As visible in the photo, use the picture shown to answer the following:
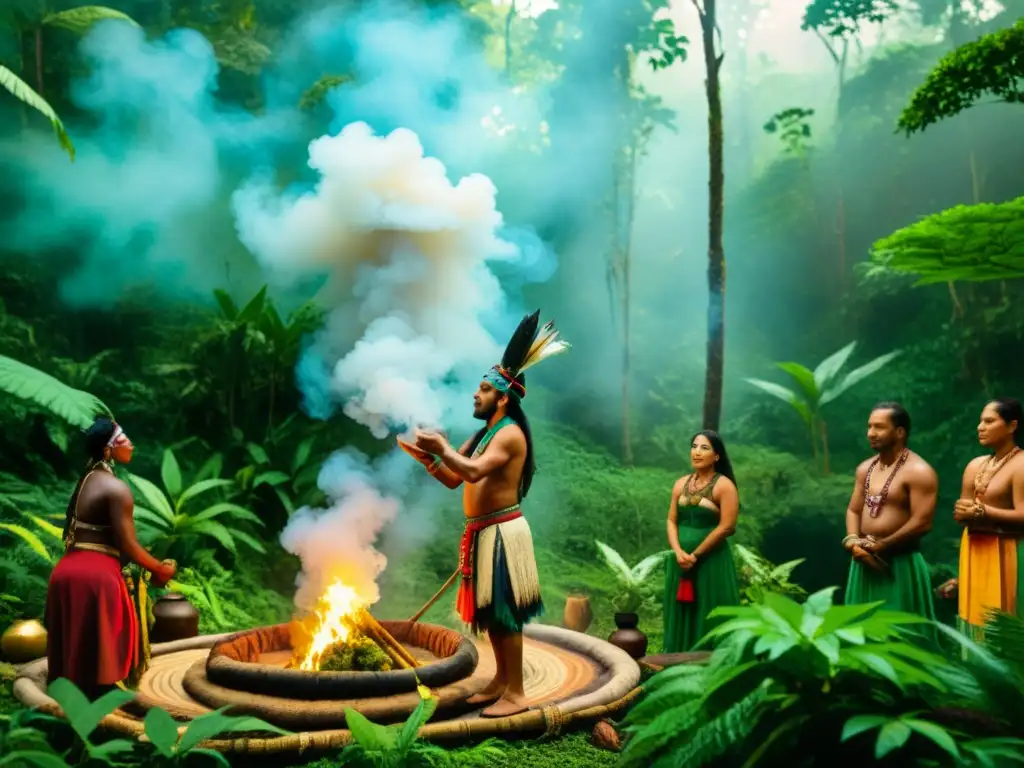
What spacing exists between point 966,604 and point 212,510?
632 centimetres

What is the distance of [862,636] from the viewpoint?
3061 mm

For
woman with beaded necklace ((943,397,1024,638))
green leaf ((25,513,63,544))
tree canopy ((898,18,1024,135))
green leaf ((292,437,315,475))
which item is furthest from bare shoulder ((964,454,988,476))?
green leaf ((292,437,315,475))

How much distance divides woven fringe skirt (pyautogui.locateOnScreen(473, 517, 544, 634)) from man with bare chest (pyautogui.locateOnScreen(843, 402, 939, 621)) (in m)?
1.91

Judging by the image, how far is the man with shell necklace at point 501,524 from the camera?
4.88 metres

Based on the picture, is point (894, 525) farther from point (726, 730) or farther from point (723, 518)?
point (726, 730)

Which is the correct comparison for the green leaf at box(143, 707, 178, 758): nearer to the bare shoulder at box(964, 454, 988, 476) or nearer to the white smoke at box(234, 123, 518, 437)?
the white smoke at box(234, 123, 518, 437)

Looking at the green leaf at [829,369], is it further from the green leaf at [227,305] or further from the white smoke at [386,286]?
the green leaf at [227,305]

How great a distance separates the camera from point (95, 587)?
14.4 ft

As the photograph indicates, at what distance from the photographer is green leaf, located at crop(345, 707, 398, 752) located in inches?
161

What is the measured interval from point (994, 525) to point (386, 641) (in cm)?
369

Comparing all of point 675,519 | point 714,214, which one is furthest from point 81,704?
point 714,214

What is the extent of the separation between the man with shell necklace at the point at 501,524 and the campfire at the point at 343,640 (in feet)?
2.05

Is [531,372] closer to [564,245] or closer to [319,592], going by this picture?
[564,245]

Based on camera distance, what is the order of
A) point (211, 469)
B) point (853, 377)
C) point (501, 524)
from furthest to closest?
point (853, 377), point (211, 469), point (501, 524)
